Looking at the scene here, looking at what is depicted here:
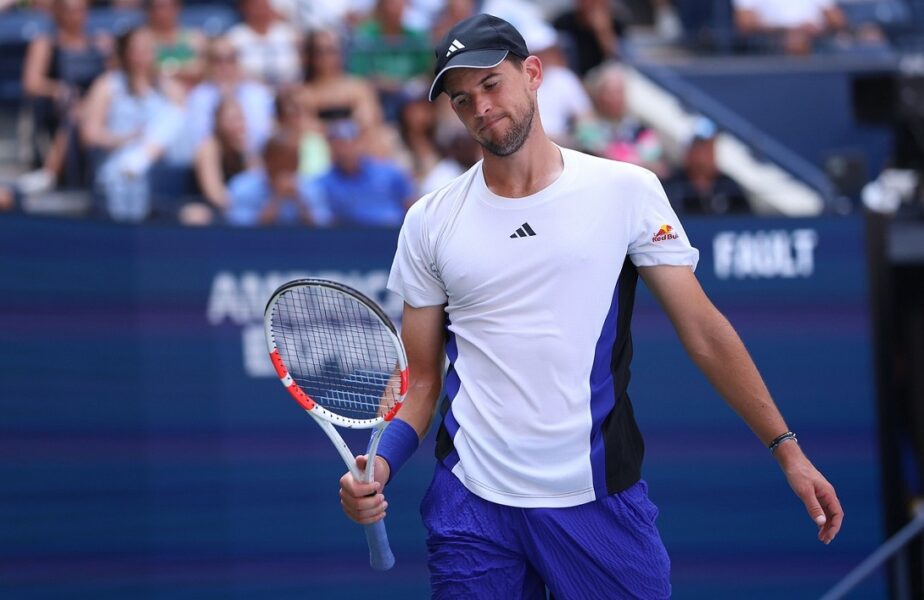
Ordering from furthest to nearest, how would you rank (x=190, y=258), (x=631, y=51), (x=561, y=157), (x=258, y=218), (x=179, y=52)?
1. (x=631, y=51)
2. (x=179, y=52)
3. (x=258, y=218)
4. (x=190, y=258)
5. (x=561, y=157)

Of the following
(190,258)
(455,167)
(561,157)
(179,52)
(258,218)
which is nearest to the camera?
(561,157)

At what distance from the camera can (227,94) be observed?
7168 millimetres


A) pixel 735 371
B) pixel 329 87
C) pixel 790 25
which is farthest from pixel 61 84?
pixel 790 25

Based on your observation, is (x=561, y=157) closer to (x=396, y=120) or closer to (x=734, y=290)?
(x=734, y=290)

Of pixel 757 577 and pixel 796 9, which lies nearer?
pixel 757 577

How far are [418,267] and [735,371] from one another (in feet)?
2.65

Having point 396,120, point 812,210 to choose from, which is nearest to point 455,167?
point 396,120

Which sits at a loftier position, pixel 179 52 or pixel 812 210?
pixel 179 52

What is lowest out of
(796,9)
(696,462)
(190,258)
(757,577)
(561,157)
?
(757,577)

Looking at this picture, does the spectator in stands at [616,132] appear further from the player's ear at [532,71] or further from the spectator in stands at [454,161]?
the player's ear at [532,71]

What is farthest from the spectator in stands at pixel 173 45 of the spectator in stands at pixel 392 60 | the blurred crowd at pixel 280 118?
the spectator in stands at pixel 392 60

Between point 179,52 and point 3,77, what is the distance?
113 centimetres

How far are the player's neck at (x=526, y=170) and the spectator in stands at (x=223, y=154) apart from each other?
136 inches

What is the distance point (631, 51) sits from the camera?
9445mm
